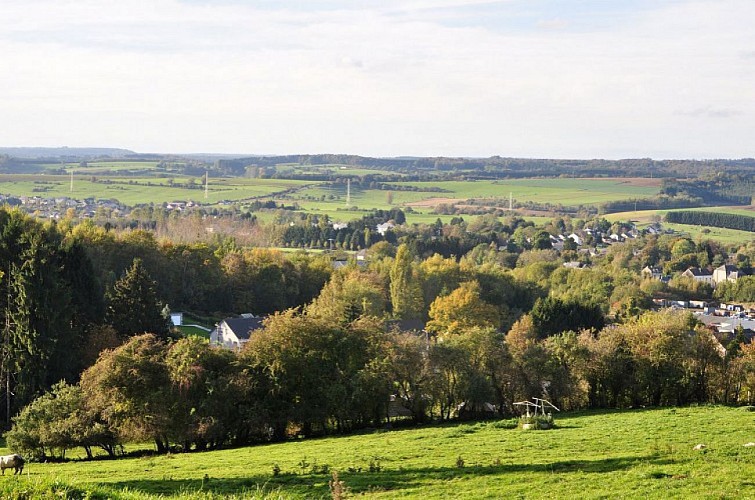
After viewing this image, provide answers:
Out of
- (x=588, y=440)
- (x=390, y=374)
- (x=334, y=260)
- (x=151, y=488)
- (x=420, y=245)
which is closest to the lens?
(x=151, y=488)

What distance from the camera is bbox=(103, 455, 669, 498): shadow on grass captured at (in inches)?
789

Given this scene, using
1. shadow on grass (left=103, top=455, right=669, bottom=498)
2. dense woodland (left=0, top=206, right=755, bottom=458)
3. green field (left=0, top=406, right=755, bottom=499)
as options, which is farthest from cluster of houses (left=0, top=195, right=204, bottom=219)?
shadow on grass (left=103, top=455, right=669, bottom=498)

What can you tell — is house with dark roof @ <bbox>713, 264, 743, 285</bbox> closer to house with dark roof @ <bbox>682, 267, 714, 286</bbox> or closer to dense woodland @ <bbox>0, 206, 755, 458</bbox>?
house with dark roof @ <bbox>682, 267, 714, 286</bbox>

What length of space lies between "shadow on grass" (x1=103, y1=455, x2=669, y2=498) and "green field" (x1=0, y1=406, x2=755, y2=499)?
1.1 inches

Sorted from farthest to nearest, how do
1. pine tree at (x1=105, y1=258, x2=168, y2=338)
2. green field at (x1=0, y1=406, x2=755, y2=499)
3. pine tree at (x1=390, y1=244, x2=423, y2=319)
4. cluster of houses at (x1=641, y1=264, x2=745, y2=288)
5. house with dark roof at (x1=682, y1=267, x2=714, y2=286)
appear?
house with dark roof at (x1=682, y1=267, x2=714, y2=286) < cluster of houses at (x1=641, y1=264, x2=745, y2=288) < pine tree at (x1=390, y1=244, x2=423, y2=319) < pine tree at (x1=105, y1=258, x2=168, y2=338) < green field at (x1=0, y1=406, x2=755, y2=499)

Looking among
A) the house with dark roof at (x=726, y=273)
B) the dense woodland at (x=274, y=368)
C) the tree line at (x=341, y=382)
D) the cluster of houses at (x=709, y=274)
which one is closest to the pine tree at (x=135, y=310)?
the dense woodland at (x=274, y=368)

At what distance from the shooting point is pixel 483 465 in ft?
72.4

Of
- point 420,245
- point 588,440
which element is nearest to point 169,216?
point 420,245

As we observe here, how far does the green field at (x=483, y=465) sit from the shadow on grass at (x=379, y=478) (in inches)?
1.1

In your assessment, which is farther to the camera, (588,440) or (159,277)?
(159,277)

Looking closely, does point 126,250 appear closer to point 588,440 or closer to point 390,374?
point 390,374

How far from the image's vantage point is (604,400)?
126ft

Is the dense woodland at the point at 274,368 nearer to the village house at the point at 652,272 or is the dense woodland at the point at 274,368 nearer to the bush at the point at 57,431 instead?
the bush at the point at 57,431

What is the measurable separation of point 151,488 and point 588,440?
1211 cm
